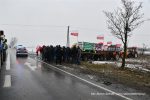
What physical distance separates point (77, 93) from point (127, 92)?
215 cm

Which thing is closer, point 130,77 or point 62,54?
point 130,77

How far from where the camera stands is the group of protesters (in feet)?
86.8

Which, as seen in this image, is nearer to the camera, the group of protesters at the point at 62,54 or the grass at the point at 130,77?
the grass at the point at 130,77

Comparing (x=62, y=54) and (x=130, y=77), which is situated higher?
(x=62, y=54)

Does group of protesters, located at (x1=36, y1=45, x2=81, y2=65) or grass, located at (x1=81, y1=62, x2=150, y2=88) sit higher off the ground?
group of protesters, located at (x1=36, y1=45, x2=81, y2=65)

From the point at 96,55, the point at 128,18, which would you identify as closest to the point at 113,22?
the point at 128,18

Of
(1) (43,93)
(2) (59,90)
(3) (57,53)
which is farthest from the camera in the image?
(3) (57,53)

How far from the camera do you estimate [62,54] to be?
2677cm

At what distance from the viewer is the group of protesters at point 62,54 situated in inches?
1042

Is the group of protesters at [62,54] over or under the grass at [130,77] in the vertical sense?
over

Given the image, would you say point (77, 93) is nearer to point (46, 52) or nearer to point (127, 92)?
point (127, 92)

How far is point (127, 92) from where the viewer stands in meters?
11.4

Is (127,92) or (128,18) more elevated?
(128,18)

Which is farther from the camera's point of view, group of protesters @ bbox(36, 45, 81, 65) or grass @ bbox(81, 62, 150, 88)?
group of protesters @ bbox(36, 45, 81, 65)
